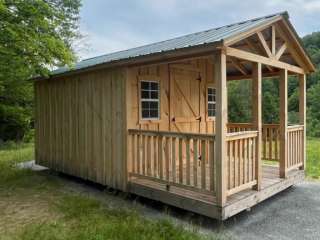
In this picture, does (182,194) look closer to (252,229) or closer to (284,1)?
(252,229)

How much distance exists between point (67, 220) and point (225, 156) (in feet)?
8.22

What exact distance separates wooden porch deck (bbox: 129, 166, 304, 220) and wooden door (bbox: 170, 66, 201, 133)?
1901 millimetres

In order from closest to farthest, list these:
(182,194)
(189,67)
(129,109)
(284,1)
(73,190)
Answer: (182,194), (129,109), (73,190), (189,67), (284,1)

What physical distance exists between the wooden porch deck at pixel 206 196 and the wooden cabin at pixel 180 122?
0.7 inches

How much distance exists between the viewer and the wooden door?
21.5 feet

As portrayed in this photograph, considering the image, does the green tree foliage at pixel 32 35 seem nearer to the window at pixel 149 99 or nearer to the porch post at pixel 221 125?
the window at pixel 149 99

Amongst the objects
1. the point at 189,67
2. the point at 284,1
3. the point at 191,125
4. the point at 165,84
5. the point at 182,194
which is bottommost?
the point at 182,194

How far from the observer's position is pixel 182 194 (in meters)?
4.48

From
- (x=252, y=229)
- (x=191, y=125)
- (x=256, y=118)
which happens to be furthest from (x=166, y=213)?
(x=191, y=125)

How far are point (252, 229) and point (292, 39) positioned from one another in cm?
370

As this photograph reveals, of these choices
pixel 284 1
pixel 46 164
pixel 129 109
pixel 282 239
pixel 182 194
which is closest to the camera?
pixel 282 239

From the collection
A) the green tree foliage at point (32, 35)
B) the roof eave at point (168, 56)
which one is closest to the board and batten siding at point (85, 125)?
the roof eave at point (168, 56)

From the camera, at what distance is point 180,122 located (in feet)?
22.1

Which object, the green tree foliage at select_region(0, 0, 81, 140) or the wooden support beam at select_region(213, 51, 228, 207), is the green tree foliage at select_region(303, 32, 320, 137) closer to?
the wooden support beam at select_region(213, 51, 228, 207)
